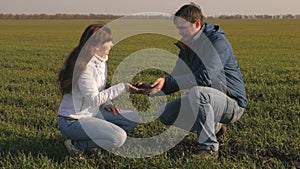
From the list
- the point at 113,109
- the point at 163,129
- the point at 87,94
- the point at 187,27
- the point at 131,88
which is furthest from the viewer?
the point at 163,129

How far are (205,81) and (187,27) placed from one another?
60 cm

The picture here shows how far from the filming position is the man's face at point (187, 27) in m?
4.29

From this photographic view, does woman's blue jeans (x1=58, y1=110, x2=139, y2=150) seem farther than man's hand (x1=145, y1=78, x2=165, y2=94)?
No

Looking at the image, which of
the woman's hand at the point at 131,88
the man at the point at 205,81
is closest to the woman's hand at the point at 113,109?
the woman's hand at the point at 131,88

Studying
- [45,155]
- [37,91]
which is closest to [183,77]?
[45,155]

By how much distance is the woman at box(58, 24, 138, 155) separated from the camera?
13.8 feet

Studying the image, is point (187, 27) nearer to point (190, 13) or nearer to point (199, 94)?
point (190, 13)

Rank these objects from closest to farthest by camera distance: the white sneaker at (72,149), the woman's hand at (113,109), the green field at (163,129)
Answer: the green field at (163,129)
the white sneaker at (72,149)
the woman's hand at (113,109)

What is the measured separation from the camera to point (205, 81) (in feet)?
14.2

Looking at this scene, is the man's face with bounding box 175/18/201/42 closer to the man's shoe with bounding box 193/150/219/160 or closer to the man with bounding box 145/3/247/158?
the man with bounding box 145/3/247/158

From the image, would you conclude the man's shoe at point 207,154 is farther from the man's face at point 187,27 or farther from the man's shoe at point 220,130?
the man's face at point 187,27

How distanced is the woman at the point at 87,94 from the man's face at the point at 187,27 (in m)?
0.75


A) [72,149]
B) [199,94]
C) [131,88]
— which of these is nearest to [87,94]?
[131,88]

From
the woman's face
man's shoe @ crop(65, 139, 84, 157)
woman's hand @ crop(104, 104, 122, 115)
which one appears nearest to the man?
woman's hand @ crop(104, 104, 122, 115)
